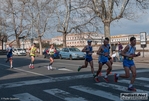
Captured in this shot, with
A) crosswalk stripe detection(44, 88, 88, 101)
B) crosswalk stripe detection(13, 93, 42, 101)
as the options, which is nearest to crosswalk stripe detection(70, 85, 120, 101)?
crosswalk stripe detection(44, 88, 88, 101)

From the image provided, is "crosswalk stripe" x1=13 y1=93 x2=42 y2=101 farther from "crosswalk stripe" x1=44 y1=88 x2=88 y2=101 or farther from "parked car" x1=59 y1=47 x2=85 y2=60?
"parked car" x1=59 y1=47 x2=85 y2=60

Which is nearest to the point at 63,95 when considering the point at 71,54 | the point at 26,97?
the point at 26,97

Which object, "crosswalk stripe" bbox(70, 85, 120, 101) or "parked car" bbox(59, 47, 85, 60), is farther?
"parked car" bbox(59, 47, 85, 60)

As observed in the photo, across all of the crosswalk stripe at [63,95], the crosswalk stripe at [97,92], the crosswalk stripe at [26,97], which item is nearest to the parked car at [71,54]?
the crosswalk stripe at [97,92]

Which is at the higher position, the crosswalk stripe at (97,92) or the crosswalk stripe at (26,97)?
the crosswalk stripe at (97,92)

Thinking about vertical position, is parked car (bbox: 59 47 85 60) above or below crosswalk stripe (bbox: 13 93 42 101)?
above

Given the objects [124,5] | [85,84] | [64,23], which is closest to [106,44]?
[85,84]

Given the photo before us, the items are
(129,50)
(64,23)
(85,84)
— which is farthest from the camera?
(64,23)

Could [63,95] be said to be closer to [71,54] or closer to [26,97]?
[26,97]

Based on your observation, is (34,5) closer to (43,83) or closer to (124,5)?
(124,5)

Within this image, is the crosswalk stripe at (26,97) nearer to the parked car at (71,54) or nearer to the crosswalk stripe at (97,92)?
the crosswalk stripe at (97,92)

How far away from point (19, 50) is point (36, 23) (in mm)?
7780

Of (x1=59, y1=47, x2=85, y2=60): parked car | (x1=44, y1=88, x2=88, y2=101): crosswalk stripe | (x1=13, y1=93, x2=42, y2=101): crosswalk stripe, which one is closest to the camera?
(x1=44, y1=88, x2=88, y2=101): crosswalk stripe

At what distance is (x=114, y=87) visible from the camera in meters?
9.47
